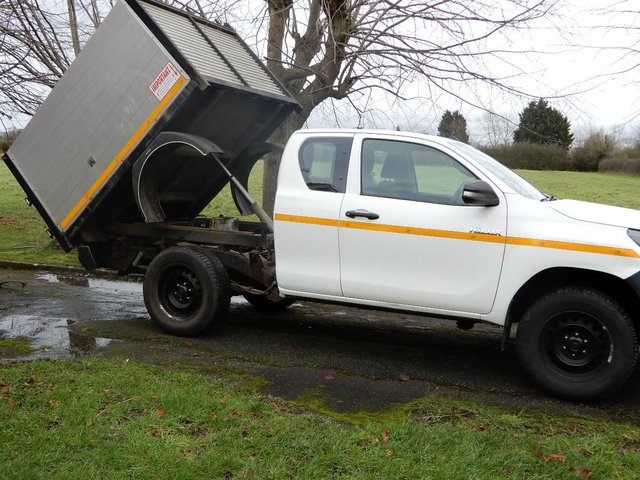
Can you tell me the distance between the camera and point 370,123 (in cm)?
1102

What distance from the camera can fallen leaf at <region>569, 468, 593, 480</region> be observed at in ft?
12.2

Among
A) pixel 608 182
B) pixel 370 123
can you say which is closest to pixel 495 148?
pixel 608 182

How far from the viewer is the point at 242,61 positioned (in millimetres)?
7520

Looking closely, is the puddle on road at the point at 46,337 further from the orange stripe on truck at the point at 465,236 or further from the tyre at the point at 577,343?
the tyre at the point at 577,343

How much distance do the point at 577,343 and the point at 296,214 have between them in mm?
2643

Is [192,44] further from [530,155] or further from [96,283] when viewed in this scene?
[530,155]

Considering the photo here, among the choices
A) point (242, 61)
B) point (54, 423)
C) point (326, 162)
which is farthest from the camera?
point (242, 61)

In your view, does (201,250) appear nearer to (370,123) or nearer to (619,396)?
(619,396)

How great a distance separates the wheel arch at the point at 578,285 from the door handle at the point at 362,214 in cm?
135

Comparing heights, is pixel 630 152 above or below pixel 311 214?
above

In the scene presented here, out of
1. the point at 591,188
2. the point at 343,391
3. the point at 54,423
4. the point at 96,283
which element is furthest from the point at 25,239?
the point at 591,188

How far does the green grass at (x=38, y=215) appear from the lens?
38.7 feet

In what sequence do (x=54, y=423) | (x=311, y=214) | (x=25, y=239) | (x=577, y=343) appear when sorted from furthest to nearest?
(x=25, y=239) → (x=311, y=214) → (x=577, y=343) → (x=54, y=423)

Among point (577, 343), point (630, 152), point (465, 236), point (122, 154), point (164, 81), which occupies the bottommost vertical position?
point (577, 343)
